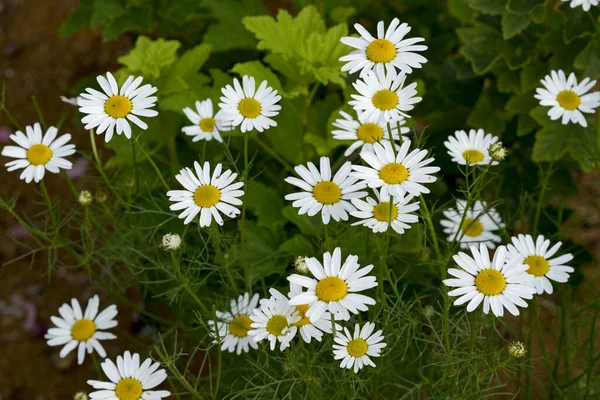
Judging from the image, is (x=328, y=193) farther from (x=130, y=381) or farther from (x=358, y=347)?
(x=130, y=381)

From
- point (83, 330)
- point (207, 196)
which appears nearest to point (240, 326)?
point (207, 196)

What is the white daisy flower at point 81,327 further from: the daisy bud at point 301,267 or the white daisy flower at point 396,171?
the white daisy flower at point 396,171

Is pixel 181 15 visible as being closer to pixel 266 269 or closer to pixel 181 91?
pixel 181 91

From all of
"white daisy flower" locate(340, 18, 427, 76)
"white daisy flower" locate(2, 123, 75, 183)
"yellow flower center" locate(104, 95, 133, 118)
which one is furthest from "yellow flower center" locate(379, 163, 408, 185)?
"white daisy flower" locate(2, 123, 75, 183)

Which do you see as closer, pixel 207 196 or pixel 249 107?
pixel 207 196

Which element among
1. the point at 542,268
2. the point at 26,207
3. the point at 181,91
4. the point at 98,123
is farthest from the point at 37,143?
the point at 26,207

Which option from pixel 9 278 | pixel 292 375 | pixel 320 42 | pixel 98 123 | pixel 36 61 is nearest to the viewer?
pixel 98 123

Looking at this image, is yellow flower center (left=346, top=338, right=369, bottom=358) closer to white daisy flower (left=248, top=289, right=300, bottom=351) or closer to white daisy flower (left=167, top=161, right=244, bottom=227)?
white daisy flower (left=248, top=289, right=300, bottom=351)
